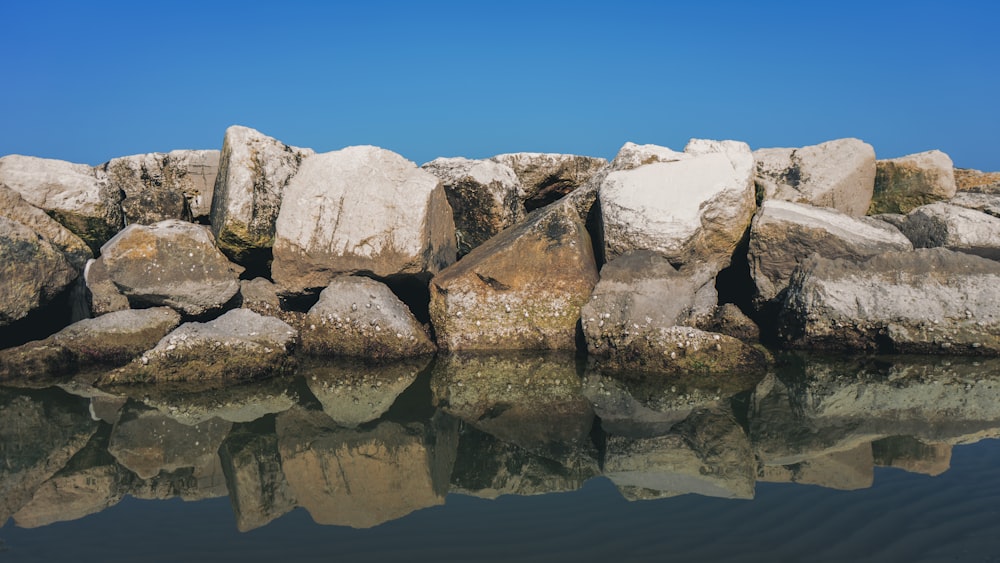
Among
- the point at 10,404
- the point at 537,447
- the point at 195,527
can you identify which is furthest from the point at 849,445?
the point at 10,404

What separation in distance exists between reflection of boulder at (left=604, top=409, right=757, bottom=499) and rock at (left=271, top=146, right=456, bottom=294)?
5276mm

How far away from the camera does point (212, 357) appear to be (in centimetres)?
853

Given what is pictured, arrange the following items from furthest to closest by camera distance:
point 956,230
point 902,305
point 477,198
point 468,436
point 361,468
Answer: point 477,198 < point 956,230 < point 902,305 < point 468,436 < point 361,468

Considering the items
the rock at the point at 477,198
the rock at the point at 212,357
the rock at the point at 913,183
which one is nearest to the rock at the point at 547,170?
the rock at the point at 477,198

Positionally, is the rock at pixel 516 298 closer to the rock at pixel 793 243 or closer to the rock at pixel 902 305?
the rock at pixel 793 243

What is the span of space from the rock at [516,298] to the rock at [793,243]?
94.2 inches

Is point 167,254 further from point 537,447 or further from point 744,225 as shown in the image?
point 744,225

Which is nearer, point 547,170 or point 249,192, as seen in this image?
point 249,192

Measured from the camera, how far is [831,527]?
422cm

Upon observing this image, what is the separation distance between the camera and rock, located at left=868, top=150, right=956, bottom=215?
1309 cm

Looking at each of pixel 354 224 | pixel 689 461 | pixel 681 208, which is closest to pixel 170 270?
pixel 354 224

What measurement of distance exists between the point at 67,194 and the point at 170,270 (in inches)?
128

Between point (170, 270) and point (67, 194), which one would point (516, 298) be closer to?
point (170, 270)

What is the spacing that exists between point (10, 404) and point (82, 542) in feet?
13.6
